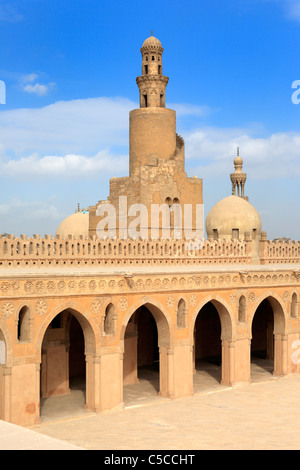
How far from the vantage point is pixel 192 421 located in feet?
44.1

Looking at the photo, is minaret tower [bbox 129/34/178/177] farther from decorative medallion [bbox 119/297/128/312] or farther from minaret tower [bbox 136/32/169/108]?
decorative medallion [bbox 119/297/128/312]

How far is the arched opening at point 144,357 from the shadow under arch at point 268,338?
319cm

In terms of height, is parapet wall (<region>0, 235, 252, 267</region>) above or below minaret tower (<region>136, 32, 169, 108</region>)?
below

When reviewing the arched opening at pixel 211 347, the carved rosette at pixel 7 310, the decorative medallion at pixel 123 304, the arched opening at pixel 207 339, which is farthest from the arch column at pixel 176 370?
the carved rosette at pixel 7 310

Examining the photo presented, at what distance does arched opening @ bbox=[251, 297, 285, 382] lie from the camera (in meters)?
18.3

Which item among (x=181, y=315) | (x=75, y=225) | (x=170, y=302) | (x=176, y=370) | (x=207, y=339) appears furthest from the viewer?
(x=75, y=225)

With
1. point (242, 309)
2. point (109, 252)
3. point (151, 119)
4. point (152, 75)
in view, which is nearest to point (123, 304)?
point (109, 252)

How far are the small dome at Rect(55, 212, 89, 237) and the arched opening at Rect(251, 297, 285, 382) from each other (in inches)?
387

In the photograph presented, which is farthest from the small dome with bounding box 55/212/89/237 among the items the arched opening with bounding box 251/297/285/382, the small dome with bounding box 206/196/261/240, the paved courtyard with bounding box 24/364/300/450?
the paved courtyard with bounding box 24/364/300/450

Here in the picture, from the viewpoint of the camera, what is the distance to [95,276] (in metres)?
14.1

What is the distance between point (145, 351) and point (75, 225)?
409 inches

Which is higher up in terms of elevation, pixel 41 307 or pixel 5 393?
pixel 41 307

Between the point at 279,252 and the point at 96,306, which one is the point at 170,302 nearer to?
the point at 96,306

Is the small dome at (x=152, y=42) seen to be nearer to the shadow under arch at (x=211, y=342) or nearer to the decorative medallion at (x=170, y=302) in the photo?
the shadow under arch at (x=211, y=342)
